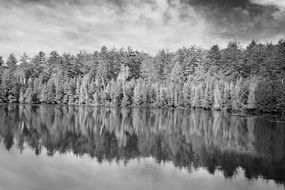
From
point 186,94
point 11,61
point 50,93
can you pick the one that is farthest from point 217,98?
point 11,61

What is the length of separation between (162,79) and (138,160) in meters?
87.1

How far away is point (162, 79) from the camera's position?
351 feet

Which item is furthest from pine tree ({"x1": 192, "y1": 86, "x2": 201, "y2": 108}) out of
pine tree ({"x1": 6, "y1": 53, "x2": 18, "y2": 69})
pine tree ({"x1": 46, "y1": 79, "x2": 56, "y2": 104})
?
pine tree ({"x1": 6, "y1": 53, "x2": 18, "y2": 69})

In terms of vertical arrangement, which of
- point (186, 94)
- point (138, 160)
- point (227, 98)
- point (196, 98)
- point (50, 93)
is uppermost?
point (186, 94)

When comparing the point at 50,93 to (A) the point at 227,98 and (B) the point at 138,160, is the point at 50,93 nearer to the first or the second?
(A) the point at 227,98

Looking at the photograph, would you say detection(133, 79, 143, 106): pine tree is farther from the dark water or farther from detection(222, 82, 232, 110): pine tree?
the dark water

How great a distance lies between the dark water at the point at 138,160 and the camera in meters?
16.1

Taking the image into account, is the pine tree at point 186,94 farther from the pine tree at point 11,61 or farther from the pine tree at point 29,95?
the pine tree at point 11,61

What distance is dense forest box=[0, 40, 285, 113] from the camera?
6950 cm

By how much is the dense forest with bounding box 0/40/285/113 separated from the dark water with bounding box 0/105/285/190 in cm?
3597

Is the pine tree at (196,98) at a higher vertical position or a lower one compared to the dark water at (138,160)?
higher

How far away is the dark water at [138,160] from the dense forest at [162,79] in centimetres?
3597

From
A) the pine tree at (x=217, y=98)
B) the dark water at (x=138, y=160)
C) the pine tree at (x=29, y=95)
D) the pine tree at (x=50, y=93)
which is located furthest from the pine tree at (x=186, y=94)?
the dark water at (x=138, y=160)

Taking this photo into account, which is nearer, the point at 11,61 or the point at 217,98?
the point at 217,98
